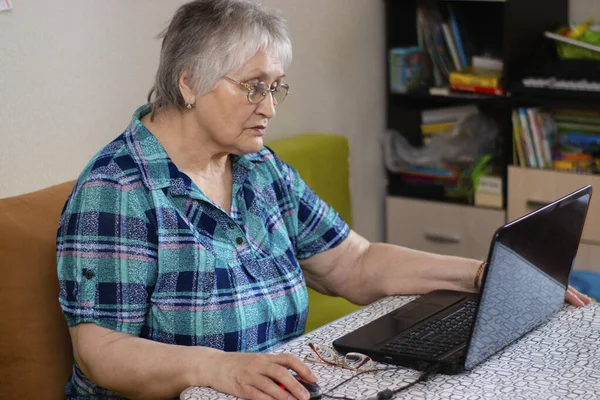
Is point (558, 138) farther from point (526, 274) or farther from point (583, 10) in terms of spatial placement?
point (526, 274)

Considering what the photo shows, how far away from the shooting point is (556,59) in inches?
127

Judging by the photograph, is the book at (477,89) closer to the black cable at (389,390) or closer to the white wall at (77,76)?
the white wall at (77,76)

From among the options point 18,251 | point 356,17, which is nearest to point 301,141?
point 356,17

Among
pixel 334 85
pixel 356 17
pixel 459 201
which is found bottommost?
pixel 459 201

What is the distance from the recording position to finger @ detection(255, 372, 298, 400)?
138cm

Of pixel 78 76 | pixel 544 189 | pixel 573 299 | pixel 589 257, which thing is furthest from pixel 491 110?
pixel 573 299

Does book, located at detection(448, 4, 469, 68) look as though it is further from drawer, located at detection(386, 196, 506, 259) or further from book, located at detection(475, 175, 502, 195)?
drawer, located at detection(386, 196, 506, 259)

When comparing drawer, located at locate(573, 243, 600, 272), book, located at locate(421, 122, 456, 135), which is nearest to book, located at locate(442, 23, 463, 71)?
book, located at locate(421, 122, 456, 135)

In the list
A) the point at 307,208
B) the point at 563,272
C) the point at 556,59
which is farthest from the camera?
the point at 556,59

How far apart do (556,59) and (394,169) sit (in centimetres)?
74

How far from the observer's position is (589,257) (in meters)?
3.20

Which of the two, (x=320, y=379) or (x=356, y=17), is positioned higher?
(x=356, y=17)

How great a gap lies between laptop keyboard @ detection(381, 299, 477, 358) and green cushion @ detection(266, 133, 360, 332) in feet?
3.04

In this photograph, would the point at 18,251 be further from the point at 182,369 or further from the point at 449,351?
the point at 449,351
